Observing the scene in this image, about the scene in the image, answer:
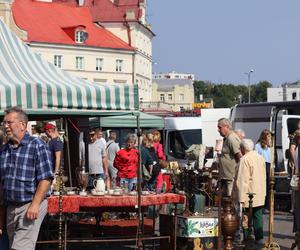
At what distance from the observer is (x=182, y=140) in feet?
88.4

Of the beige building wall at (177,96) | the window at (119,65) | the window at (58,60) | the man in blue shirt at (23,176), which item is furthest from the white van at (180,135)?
the beige building wall at (177,96)

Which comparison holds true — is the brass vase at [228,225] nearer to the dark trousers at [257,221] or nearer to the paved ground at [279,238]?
the dark trousers at [257,221]

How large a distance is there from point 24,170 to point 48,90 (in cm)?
235

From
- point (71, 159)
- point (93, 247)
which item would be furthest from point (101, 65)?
point (93, 247)

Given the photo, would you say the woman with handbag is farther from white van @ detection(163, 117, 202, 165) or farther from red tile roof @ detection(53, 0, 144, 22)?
red tile roof @ detection(53, 0, 144, 22)

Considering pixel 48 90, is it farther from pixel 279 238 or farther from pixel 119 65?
pixel 119 65

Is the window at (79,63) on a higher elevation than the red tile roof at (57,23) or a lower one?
lower

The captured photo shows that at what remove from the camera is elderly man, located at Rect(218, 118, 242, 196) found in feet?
37.7

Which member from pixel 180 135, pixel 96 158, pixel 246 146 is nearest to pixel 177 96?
pixel 180 135

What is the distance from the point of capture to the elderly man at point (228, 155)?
37.7 ft

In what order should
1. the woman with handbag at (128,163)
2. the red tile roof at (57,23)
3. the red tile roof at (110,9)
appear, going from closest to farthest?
the woman with handbag at (128,163) → the red tile roof at (57,23) → the red tile roof at (110,9)

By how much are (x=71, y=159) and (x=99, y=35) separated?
208 ft

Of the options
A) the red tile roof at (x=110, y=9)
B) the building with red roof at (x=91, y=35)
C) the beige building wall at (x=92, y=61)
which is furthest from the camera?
the red tile roof at (x=110, y=9)

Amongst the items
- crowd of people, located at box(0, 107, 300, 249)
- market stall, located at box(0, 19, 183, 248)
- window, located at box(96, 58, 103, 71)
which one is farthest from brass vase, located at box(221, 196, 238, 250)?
window, located at box(96, 58, 103, 71)
